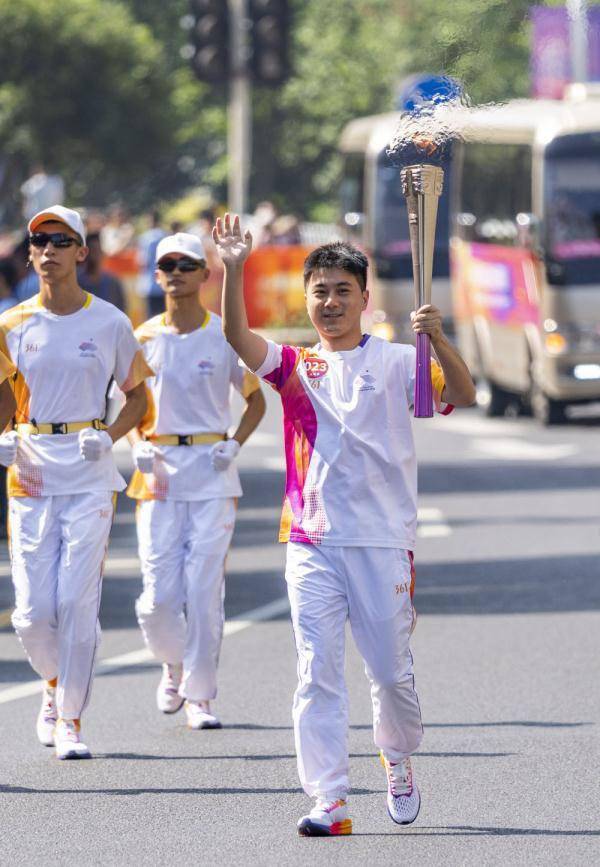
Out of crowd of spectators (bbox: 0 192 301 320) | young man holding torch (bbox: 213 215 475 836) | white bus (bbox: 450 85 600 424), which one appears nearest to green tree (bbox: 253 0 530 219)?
crowd of spectators (bbox: 0 192 301 320)

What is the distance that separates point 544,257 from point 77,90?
41.8 m

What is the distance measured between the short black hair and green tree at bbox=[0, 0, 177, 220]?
53629 mm

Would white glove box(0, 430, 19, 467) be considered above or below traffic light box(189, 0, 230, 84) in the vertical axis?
below

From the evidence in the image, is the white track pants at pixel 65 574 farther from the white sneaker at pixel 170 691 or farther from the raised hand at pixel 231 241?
the raised hand at pixel 231 241

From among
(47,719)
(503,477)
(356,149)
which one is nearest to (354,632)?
(47,719)

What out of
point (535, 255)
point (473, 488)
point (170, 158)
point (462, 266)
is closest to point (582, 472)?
point (473, 488)

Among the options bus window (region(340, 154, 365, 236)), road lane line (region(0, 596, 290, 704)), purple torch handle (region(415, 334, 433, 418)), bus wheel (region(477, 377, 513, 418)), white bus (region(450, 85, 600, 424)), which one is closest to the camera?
purple torch handle (region(415, 334, 433, 418))

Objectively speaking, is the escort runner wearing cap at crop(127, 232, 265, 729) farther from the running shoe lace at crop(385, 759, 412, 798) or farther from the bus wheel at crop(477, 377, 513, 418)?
the bus wheel at crop(477, 377, 513, 418)

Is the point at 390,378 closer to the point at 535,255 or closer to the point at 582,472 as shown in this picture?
the point at 582,472

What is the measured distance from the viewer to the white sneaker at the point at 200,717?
9.38 metres

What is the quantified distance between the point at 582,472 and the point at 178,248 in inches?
415

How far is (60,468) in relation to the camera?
8.70 metres

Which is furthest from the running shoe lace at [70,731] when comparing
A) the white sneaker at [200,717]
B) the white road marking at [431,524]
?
the white road marking at [431,524]

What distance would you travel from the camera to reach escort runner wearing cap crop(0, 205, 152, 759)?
871cm
